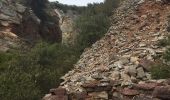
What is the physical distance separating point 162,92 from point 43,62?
41.5 ft

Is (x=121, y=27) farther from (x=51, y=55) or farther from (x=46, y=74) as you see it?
(x=46, y=74)

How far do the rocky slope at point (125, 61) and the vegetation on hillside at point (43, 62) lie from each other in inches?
33.6

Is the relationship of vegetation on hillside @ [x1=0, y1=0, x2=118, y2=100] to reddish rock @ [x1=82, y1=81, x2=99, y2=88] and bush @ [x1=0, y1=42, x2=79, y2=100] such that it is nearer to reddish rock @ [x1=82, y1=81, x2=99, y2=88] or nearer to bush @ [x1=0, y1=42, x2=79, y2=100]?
bush @ [x1=0, y1=42, x2=79, y2=100]

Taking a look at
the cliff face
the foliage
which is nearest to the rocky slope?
the foliage

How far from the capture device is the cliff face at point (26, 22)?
30.2 metres

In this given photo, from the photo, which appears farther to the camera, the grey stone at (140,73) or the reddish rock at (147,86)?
the grey stone at (140,73)

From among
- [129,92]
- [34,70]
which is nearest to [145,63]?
[129,92]

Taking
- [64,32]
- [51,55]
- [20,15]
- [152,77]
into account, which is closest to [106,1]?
[64,32]

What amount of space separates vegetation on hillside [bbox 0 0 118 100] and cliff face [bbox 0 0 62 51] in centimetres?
250

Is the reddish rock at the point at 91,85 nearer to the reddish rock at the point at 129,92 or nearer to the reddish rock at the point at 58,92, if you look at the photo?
the reddish rock at the point at 58,92

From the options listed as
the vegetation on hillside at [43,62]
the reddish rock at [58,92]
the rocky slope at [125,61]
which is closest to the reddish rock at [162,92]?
the rocky slope at [125,61]

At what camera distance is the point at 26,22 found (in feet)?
108

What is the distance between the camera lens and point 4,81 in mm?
20500

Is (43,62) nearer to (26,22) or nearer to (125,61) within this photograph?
(125,61)
